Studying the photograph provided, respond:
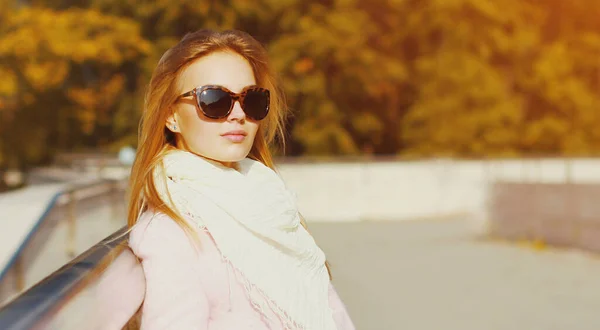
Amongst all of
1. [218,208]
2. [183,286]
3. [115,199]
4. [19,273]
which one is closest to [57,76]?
[115,199]

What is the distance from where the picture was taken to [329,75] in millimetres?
29766

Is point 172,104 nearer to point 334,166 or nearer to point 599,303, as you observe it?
point 599,303

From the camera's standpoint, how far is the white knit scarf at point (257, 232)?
6.79 ft

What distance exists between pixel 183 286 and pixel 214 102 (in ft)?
1.63

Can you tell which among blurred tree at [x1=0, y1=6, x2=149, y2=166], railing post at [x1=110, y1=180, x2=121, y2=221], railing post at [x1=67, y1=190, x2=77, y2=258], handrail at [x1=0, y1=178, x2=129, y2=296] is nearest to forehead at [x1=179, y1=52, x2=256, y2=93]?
handrail at [x1=0, y1=178, x2=129, y2=296]

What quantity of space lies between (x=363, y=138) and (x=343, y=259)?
18017 millimetres

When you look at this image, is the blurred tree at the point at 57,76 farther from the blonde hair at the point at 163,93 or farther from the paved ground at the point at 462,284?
the blonde hair at the point at 163,93

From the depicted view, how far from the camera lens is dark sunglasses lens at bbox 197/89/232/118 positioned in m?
2.16

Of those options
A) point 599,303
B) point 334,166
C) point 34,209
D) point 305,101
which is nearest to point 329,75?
point 305,101

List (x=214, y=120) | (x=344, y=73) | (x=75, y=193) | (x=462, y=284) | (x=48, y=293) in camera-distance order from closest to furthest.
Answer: (x=48, y=293) → (x=214, y=120) → (x=75, y=193) → (x=462, y=284) → (x=344, y=73)

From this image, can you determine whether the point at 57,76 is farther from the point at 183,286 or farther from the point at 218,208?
the point at 183,286

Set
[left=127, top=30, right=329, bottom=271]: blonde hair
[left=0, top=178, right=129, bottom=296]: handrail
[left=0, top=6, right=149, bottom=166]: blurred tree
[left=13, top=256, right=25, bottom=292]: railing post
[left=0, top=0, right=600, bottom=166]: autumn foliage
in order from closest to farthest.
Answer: [left=127, top=30, right=329, bottom=271]: blonde hair → [left=13, top=256, right=25, bottom=292]: railing post → [left=0, top=178, right=129, bottom=296]: handrail → [left=0, top=6, right=149, bottom=166]: blurred tree → [left=0, top=0, right=600, bottom=166]: autumn foliage

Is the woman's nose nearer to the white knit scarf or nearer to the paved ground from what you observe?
the white knit scarf

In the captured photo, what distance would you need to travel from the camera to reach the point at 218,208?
83.5 inches
